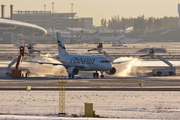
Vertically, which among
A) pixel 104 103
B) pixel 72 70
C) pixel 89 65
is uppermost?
pixel 89 65

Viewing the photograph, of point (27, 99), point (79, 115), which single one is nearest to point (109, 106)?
point (79, 115)

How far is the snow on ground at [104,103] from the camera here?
25.0 meters

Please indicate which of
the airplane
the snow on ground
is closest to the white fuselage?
the airplane

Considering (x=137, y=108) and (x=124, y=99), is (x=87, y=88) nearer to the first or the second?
(x=124, y=99)

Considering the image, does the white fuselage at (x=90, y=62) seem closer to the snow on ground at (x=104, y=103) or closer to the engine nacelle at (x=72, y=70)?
the engine nacelle at (x=72, y=70)

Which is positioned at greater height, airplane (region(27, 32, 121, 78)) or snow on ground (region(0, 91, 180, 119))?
airplane (region(27, 32, 121, 78))

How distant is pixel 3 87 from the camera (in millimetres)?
40250

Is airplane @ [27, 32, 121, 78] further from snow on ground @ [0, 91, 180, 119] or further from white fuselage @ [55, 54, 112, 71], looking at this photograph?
snow on ground @ [0, 91, 180, 119]

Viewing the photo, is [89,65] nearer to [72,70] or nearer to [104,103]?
[72,70]

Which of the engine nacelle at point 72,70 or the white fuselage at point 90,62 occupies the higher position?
the white fuselage at point 90,62

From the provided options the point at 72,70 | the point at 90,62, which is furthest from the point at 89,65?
the point at 72,70

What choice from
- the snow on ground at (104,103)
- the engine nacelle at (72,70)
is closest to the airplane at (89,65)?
the engine nacelle at (72,70)

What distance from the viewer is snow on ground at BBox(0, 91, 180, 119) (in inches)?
984

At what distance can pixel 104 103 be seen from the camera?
96.6 feet
